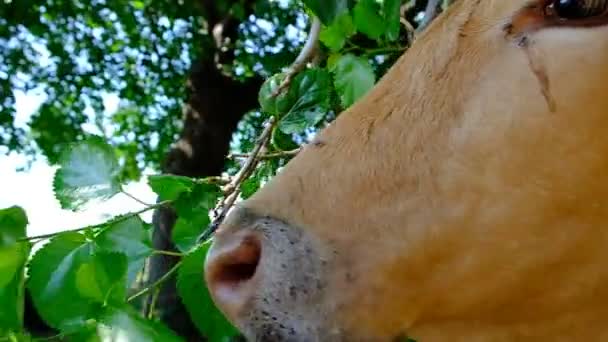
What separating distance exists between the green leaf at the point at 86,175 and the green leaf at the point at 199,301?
187mm

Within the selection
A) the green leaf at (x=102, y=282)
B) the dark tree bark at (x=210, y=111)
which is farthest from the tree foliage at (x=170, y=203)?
the dark tree bark at (x=210, y=111)

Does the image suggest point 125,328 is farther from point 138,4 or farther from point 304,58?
point 138,4

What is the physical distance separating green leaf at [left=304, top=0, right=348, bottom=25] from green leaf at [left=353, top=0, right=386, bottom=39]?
12cm

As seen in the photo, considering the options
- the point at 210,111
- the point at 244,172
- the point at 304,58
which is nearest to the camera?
the point at 244,172

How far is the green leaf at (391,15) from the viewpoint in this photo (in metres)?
1.75

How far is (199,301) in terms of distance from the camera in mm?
1716

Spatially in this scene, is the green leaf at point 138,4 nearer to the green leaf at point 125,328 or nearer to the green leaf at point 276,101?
the green leaf at point 276,101

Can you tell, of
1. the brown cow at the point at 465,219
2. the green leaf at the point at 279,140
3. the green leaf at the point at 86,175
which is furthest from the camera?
the green leaf at the point at 279,140

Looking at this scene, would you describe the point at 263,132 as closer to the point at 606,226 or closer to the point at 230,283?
the point at 230,283

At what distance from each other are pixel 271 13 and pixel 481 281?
4.68 metres

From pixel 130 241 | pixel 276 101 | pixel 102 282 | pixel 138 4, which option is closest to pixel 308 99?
pixel 276 101

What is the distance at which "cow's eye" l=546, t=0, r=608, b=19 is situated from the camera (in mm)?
1253

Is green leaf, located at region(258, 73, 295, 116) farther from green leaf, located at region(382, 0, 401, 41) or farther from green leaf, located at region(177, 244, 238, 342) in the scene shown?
green leaf, located at region(177, 244, 238, 342)

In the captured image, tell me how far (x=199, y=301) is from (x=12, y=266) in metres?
0.33
